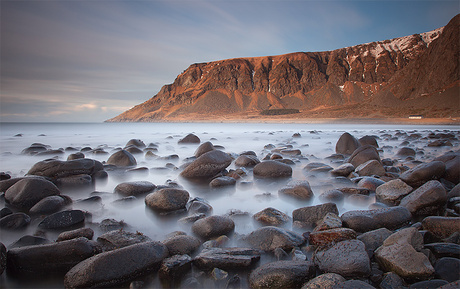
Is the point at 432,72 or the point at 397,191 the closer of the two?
the point at 397,191

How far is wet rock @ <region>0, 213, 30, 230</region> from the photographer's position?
2953mm

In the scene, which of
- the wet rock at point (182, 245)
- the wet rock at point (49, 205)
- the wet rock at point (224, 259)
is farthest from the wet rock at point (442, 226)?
the wet rock at point (49, 205)

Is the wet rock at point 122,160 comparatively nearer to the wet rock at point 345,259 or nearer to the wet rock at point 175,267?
the wet rock at point 175,267

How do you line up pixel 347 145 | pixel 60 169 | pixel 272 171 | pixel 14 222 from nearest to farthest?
1. pixel 14 222
2. pixel 60 169
3. pixel 272 171
4. pixel 347 145

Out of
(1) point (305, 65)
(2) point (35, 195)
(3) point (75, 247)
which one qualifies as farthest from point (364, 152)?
(1) point (305, 65)

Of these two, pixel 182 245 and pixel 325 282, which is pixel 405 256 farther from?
pixel 182 245

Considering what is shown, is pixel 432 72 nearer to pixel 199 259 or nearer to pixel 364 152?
pixel 364 152

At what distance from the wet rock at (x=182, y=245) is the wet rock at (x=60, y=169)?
3.75m

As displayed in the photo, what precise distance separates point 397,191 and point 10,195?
18.5 ft

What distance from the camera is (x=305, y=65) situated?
143500 mm

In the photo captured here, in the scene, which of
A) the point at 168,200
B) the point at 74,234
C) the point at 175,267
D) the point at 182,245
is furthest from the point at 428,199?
the point at 74,234

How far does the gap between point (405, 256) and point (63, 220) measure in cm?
346

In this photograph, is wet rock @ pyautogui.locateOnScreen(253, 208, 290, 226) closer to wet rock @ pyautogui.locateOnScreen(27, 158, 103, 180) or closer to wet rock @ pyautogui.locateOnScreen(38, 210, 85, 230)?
wet rock @ pyautogui.locateOnScreen(38, 210, 85, 230)

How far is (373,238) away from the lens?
2475 millimetres
